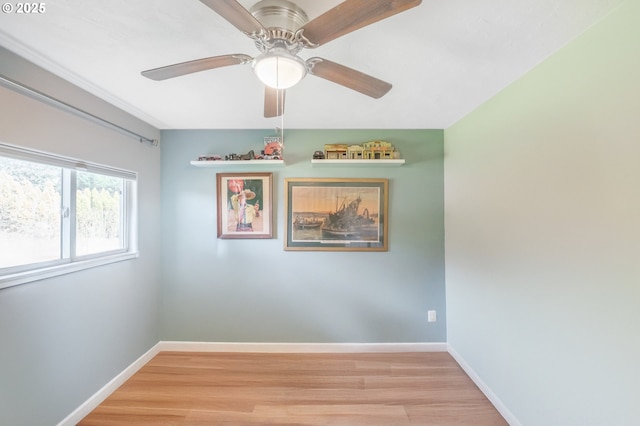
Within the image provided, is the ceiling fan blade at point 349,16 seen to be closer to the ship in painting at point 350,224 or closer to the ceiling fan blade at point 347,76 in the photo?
the ceiling fan blade at point 347,76

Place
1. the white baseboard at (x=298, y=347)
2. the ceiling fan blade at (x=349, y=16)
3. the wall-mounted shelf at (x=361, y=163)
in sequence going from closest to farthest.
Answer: the ceiling fan blade at (x=349, y=16) < the wall-mounted shelf at (x=361, y=163) < the white baseboard at (x=298, y=347)

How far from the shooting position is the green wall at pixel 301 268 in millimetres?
2654

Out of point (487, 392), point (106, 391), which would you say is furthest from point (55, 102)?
point (487, 392)

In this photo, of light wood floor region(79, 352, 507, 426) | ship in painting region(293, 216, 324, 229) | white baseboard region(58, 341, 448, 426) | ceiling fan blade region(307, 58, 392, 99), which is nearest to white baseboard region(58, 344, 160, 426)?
light wood floor region(79, 352, 507, 426)

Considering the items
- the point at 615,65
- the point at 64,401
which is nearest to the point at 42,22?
the point at 64,401

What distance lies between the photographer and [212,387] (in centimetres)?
213

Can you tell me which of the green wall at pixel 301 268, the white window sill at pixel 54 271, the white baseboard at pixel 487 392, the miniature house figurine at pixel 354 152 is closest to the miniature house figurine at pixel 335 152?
the miniature house figurine at pixel 354 152

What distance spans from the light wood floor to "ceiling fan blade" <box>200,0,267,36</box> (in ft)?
7.57

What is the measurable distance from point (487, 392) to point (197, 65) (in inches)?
115

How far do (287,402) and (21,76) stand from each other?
2705 millimetres

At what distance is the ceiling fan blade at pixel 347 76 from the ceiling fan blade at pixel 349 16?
0.16 metres

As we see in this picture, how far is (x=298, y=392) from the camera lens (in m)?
2.07

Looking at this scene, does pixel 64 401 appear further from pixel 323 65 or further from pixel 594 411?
pixel 594 411

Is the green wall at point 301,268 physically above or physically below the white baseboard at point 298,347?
above
